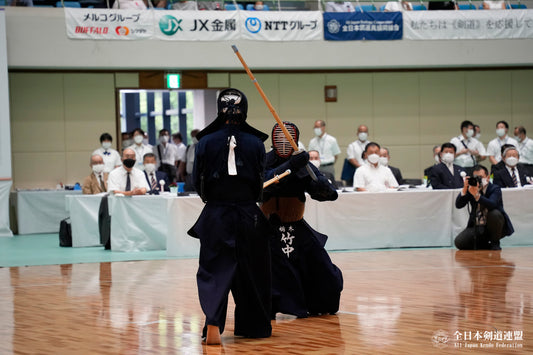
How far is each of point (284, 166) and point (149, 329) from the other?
172cm

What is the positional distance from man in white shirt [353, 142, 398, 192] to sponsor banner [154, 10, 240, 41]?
5769 mm

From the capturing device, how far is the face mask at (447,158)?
12.7 metres

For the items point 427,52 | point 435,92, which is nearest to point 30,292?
point 427,52

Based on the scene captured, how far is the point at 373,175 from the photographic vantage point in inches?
495

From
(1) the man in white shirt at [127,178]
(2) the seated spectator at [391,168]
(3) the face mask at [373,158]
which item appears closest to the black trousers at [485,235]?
(3) the face mask at [373,158]

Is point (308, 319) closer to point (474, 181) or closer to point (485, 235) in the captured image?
point (474, 181)

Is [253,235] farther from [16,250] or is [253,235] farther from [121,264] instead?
[16,250]

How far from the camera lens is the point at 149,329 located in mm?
6168

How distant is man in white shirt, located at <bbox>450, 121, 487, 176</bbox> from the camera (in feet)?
54.2

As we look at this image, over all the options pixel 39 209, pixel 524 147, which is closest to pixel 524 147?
pixel 524 147

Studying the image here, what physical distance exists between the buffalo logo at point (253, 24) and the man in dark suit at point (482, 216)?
731 centimetres

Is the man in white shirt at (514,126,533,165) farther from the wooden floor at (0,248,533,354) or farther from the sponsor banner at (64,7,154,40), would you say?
the sponsor banner at (64,7,154,40)

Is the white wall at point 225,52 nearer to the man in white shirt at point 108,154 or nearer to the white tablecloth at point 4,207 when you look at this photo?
the man in white shirt at point 108,154

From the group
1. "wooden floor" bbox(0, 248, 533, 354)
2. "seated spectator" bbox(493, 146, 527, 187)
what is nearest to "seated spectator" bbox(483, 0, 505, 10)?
"seated spectator" bbox(493, 146, 527, 187)
